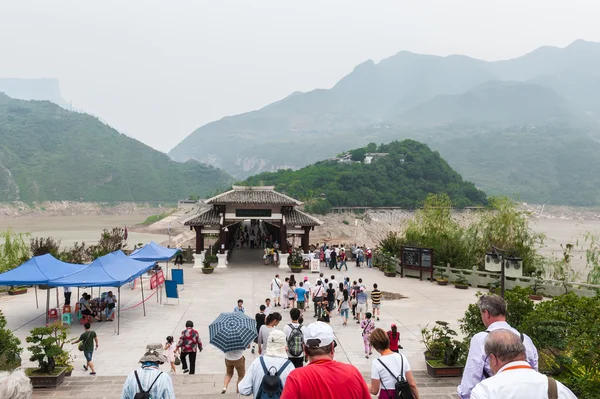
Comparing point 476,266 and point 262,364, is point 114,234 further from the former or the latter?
point 262,364

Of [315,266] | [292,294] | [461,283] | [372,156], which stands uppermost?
[372,156]

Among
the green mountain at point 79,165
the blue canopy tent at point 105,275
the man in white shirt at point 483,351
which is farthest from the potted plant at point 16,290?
the green mountain at point 79,165

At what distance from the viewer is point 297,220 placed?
29.1m

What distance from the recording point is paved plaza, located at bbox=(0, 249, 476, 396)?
11172 millimetres

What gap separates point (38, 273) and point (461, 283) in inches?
699

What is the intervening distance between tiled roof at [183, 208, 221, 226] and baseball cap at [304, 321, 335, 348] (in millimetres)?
25076

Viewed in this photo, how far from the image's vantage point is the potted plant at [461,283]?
70.3ft

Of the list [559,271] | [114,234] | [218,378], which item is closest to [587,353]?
[218,378]

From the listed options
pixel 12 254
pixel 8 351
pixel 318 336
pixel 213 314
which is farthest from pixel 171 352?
pixel 12 254

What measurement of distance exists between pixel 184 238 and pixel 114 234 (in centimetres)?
3394

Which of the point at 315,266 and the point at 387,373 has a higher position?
the point at 387,373

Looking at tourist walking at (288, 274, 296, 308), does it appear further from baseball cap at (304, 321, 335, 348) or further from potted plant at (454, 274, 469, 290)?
baseball cap at (304, 321, 335, 348)

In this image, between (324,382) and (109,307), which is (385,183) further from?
(324,382)

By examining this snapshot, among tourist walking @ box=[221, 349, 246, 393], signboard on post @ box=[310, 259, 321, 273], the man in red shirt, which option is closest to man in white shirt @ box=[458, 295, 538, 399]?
the man in red shirt
